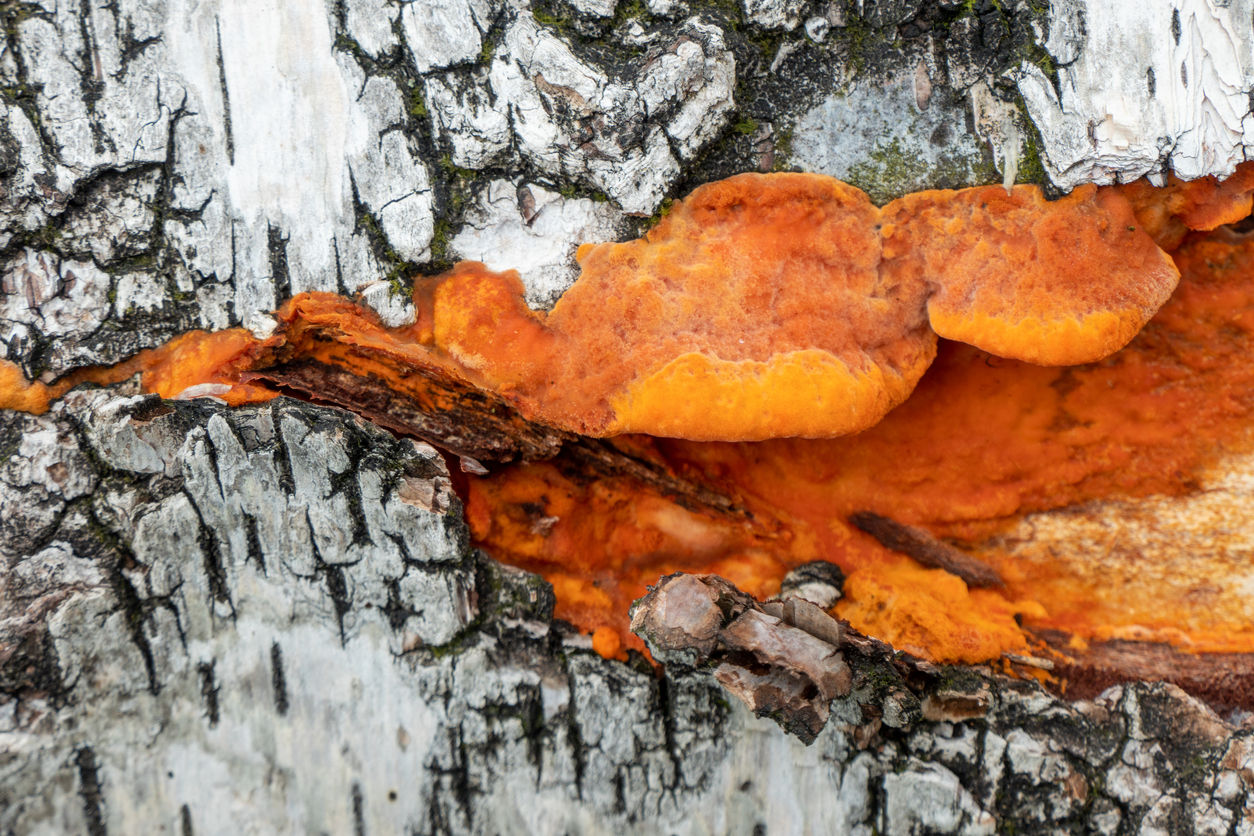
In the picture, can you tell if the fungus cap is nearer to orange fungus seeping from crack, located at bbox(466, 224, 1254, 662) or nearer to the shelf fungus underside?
the shelf fungus underside

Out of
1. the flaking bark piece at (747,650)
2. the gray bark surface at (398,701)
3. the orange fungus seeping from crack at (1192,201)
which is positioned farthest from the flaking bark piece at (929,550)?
the orange fungus seeping from crack at (1192,201)

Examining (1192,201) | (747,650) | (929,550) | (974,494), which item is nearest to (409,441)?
(747,650)

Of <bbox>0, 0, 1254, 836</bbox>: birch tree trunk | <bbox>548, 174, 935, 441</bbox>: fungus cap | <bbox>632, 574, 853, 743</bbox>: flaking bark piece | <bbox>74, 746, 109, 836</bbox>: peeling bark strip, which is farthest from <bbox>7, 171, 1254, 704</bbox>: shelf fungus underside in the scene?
<bbox>74, 746, 109, 836</bbox>: peeling bark strip

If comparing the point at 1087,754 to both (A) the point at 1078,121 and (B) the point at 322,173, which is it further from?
(B) the point at 322,173

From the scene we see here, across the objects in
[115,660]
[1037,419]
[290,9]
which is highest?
[290,9]

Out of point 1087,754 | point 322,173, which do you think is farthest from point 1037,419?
point 322,173

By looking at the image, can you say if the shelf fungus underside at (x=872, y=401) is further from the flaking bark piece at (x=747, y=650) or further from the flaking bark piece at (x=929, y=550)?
the flaking bark piece at (x=747, y=650)
